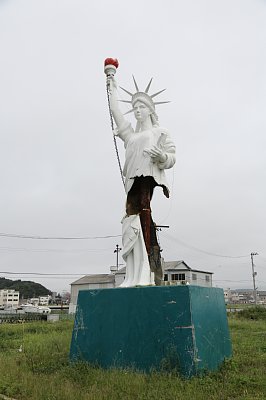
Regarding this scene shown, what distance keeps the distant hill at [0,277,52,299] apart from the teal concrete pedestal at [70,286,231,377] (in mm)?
69479

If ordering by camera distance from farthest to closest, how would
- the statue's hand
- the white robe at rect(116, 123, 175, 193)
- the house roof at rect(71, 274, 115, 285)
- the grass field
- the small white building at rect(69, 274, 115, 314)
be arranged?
1. the house roof at rect(71, 274, 115, 285)
2. the small white building at rect(69, 274, 115, 314)
3. the white robe at rect(116, 123, 175, 193)
4. the statue's hand
5. the grass field

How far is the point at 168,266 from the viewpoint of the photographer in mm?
31781

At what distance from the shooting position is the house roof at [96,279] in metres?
32.5

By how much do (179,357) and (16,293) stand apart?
221 feet

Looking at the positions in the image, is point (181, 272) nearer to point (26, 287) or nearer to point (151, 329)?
point (151, 329)

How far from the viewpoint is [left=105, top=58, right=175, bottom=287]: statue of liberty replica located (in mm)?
6082

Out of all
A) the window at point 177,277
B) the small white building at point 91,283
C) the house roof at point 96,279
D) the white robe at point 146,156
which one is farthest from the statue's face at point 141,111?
the house roof at point 96,279

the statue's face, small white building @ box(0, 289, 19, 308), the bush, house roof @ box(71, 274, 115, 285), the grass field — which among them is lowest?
the grass field

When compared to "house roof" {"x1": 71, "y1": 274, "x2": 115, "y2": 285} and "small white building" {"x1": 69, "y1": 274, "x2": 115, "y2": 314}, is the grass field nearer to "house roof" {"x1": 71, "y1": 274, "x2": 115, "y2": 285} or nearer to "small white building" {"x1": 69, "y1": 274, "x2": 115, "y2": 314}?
"small white building" {"x1": 69, "y1": 274, "x2": 115, "y2": 314}

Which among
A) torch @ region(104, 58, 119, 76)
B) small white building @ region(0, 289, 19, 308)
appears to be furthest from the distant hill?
torch @ region(104, 58, 119, 76)

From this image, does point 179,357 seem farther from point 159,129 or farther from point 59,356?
point 159,129

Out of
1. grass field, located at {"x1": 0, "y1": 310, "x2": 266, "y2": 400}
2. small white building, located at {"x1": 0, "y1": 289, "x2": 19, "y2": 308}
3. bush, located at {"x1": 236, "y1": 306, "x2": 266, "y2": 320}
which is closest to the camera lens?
grass field, located at {"x1": 0, "y1": 310, "x2": 266, "y2": 400}

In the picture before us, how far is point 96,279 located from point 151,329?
95.4 feet

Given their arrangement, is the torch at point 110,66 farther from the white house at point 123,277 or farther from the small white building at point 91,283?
the small white building at point 91,283
